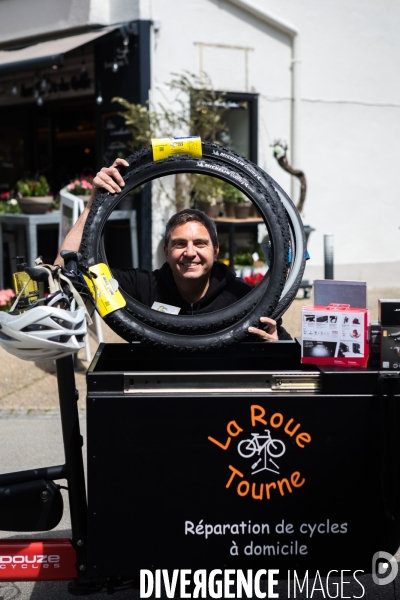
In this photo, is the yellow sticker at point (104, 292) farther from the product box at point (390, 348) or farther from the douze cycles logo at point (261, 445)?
the product box at point (390, 348)

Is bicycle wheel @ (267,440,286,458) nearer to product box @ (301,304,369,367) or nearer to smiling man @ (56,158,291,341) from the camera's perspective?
product box @ (301,304,369,367)

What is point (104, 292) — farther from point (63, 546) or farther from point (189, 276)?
point (63, 546)

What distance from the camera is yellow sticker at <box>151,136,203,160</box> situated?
3.01 metres

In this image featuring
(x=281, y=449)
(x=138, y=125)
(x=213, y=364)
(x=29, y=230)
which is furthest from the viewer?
(x=138, y=125)

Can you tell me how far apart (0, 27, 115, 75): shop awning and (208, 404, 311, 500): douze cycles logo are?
7.19 meters

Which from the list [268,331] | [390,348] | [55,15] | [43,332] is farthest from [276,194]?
[55,15]

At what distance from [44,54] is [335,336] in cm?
745

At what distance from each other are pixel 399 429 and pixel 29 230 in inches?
256

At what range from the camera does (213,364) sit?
312 cm

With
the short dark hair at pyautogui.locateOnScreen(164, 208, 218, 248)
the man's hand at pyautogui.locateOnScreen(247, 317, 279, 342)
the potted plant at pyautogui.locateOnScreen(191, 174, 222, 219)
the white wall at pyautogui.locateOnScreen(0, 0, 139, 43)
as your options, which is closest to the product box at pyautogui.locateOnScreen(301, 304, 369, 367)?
the man's hand at pyautogui.locateOnScreen(247, 317, 279, 342)

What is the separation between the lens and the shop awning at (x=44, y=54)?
8.88 metres

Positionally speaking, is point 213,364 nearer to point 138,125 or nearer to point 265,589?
point 265,589

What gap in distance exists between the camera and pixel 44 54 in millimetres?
9133

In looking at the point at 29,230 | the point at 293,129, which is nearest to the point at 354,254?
the point at 293,129
